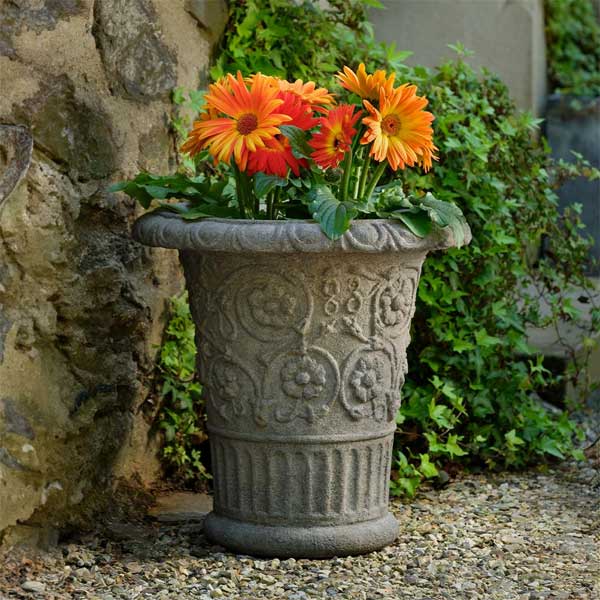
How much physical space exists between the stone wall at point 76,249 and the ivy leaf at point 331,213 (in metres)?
0.60

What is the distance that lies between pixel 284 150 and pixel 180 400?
3.01ft

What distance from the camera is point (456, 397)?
138 inches

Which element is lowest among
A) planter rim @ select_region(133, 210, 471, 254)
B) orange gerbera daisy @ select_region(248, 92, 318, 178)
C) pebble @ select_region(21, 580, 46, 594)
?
pebble @ select_region(21, 580, 46, 594)

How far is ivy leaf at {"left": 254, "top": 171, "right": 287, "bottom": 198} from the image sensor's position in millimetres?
2717

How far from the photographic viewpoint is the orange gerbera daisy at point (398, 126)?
270cm

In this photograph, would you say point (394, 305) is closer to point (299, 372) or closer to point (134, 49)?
point (299, 372)

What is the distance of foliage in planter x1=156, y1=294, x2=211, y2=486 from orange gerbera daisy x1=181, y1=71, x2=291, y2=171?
70 cm

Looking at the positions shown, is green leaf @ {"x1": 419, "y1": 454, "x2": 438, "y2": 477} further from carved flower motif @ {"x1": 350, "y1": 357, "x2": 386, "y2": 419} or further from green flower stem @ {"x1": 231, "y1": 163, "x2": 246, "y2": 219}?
green flower stem @ {"x1": 231, "y1": 163, "x2": 246, "y2": 219}

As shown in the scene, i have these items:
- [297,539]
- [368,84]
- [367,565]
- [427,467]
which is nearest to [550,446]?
[427,467]

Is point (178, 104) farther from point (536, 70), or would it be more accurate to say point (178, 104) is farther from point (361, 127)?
point (536, 70)

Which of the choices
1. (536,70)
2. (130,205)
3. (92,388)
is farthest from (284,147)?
(536,70)

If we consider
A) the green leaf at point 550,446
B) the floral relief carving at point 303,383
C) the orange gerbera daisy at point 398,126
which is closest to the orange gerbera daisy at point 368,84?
the orange gerbera daisy at point 398,126

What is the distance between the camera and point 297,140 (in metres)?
2.77

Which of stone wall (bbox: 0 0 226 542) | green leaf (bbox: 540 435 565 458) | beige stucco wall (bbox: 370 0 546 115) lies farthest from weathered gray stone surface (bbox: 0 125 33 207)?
beige stucco wall (bbox: 370 0 546 115)
